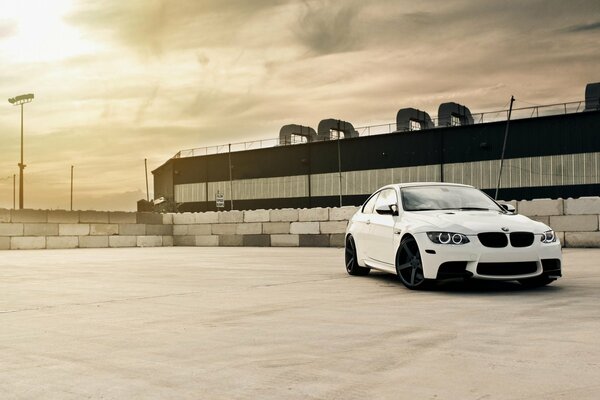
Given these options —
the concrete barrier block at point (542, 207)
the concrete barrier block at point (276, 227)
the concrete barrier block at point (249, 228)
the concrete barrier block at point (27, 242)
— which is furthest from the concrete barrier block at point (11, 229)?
the concrete barrier block at point (542, 207)

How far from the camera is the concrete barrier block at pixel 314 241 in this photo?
77.2ft

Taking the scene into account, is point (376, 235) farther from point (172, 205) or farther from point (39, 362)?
point (172, 205)

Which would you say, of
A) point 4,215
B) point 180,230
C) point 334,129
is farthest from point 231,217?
point 334,129

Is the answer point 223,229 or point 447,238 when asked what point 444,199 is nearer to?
point 447,238

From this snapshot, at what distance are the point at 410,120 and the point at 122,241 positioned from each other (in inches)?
1442

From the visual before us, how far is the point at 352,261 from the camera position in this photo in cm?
1138

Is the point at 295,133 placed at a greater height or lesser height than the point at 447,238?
greater

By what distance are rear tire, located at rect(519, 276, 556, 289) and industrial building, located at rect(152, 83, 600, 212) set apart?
39906mm

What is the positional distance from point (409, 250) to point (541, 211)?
11343mm

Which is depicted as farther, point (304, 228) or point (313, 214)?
point (304, 228)

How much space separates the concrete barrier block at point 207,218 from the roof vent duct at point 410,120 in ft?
110

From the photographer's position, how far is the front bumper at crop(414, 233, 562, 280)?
8.53 metres

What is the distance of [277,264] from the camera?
14836mm

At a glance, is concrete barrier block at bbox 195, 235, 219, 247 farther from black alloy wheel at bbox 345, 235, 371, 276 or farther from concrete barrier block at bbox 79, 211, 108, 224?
black alloy wheel at bbox 345, 235, 371, 276
